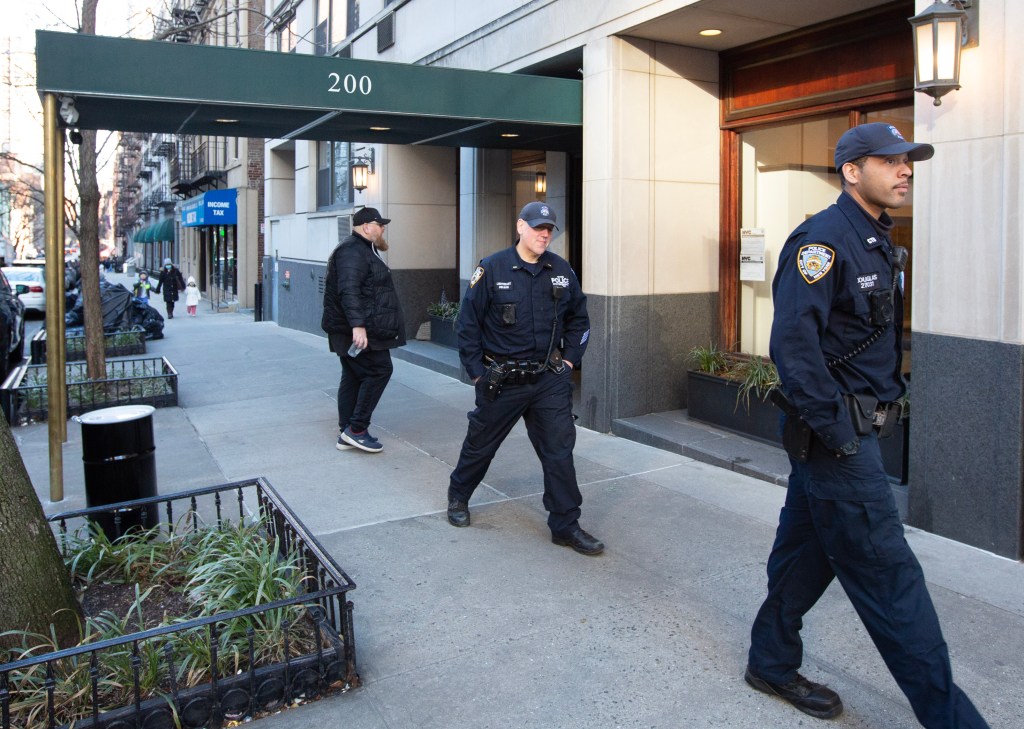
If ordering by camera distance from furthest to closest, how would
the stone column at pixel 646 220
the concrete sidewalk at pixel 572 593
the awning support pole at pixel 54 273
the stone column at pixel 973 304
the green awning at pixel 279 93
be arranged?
the stone column at pixel 646 220, the green awning at pixel 279 93, the awning support pole at pixel 54 273, the stone column at pixel 973 304, the concrete sidewalk at pixel 572 593

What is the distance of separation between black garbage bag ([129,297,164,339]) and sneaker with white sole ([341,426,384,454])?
10953 millimetres

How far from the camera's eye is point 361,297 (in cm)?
754

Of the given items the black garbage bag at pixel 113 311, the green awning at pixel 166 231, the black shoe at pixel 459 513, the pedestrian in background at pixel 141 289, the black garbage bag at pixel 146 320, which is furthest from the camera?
the green awning at pixel 166 231

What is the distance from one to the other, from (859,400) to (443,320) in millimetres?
10618

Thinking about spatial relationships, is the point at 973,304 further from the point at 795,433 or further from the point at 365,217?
the point at 365,217

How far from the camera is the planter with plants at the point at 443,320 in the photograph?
13.3 meters

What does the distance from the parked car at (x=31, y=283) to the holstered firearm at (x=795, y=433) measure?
22.6 meters

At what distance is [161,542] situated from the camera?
4.84 metres

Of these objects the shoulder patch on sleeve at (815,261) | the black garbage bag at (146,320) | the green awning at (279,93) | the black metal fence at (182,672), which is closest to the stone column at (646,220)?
the green awning at (279,93)

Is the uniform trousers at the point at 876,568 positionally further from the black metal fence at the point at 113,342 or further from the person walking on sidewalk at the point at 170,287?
the person walking on sidewalk at the point at 170,287

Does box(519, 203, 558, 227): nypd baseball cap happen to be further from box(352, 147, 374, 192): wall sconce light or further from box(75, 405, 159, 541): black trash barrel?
box(352, 147, 374, 192): wall sconce light

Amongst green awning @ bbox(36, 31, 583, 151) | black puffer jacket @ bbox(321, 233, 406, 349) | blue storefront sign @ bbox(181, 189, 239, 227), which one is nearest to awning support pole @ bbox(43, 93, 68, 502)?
green awning @ bbox(36, 31, 583, 151)

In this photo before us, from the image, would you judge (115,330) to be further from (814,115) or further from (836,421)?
(836,421)

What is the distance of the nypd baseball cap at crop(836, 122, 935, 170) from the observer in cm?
315
